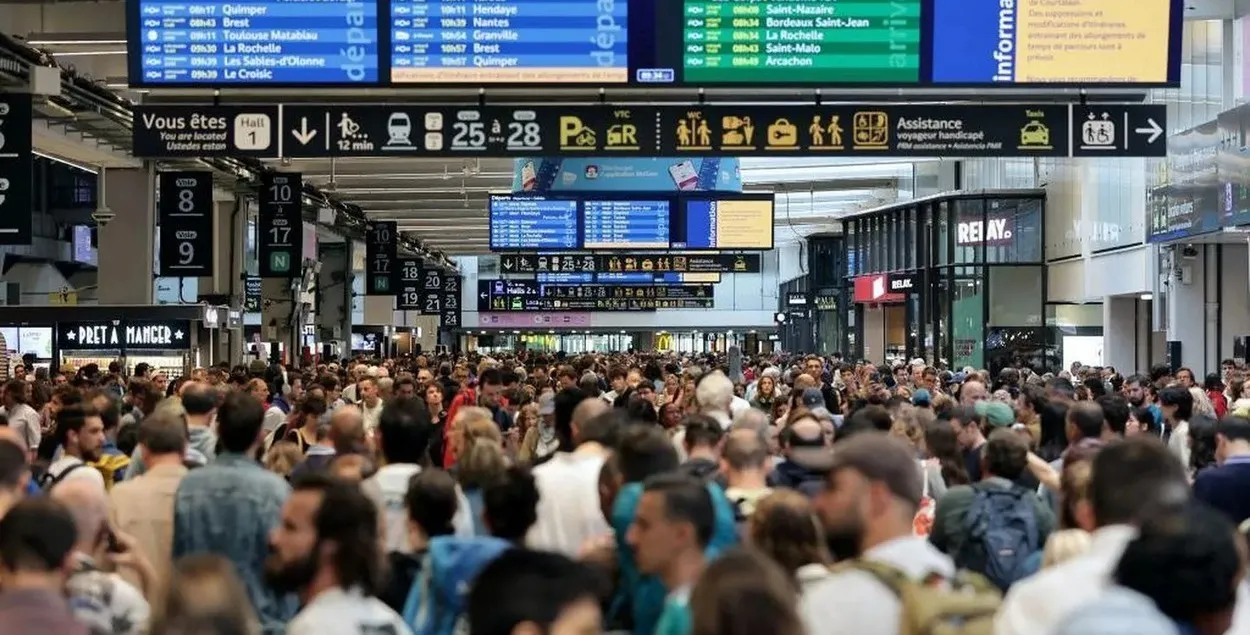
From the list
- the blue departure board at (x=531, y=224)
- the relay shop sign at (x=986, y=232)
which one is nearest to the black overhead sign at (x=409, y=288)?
the relay shop sign at (x=986, y=232)

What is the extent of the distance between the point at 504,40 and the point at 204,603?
1070 centimetres

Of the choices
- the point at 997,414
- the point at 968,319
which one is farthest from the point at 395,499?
the point at 968,319

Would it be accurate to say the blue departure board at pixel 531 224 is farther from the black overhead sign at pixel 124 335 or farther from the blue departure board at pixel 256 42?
the blue departure board at pixel 256 42

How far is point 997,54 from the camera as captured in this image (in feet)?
46.6

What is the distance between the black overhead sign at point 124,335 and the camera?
26578mm

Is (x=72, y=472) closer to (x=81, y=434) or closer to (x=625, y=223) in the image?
(x=81, y=434)

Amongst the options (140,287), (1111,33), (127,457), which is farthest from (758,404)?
(140,287)

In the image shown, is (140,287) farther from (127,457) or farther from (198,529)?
(198,529)

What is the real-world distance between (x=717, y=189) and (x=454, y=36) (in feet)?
49.0

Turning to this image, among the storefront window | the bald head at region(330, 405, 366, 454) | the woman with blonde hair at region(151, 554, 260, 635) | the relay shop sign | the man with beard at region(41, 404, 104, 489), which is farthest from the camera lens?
the relay shop sign

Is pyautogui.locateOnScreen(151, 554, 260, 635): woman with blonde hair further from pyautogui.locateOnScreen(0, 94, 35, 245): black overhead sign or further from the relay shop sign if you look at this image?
the relay shop sign

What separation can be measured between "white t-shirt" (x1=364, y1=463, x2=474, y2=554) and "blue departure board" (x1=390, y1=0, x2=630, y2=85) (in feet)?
23.9

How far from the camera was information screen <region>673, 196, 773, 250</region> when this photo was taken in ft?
92.8

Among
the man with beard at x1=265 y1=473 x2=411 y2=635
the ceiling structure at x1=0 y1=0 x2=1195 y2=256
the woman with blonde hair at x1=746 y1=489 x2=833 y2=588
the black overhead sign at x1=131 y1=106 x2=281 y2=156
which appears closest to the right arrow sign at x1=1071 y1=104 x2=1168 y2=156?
the ceiling structure at x1=0 y1=0 x2=1195 y2=256
